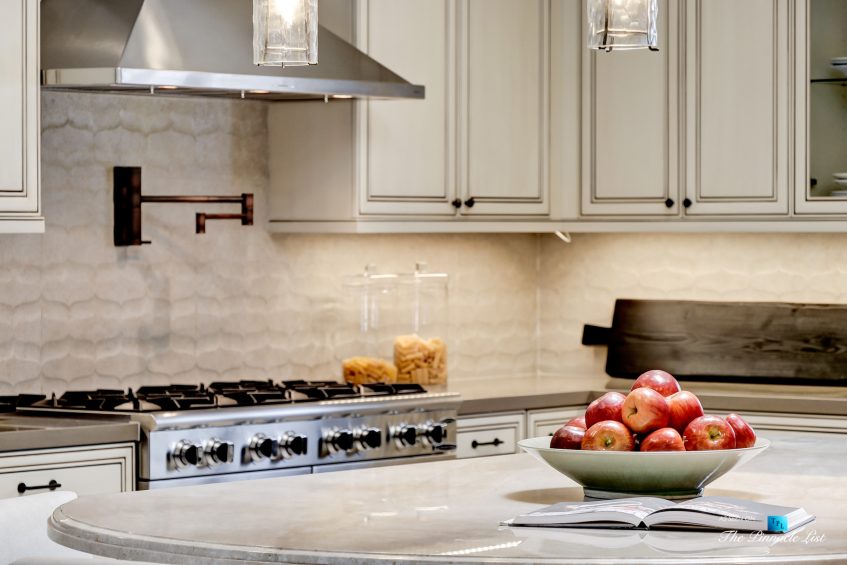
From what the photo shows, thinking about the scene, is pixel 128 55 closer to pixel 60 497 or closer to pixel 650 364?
pixel 60 497

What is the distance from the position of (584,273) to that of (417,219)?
1.02m

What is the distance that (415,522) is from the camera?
2131 mm

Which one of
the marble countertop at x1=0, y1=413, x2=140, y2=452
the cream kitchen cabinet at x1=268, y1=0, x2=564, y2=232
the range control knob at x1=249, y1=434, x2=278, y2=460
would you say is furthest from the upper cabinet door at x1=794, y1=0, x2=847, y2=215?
the marble countertop at x1=0, y1=413, x2=140, y2=452

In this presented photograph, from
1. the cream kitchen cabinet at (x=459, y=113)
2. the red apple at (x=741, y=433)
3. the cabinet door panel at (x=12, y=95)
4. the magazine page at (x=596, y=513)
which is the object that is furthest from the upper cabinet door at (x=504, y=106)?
the magazine page at (x=596, y=513)

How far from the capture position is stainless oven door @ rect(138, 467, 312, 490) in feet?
12.4

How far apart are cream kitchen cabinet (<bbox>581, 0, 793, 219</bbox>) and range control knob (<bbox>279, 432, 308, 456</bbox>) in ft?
5.05

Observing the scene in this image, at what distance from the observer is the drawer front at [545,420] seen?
15.3 feet

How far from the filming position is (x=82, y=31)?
3977 mm

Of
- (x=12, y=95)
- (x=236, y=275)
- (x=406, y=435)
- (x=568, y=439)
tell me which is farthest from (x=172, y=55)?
(x=568, y=439)

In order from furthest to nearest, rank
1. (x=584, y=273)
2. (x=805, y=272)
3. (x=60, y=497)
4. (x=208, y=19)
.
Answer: (x=584, y=273)
(x=805, y=272)
(x=208, y=19)
(x=60, y=497)

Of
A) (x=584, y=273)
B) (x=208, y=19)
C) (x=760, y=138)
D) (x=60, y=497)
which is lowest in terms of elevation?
(x=60, y=497)

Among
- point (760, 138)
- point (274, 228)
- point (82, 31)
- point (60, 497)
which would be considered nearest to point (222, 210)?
point (274, 228)

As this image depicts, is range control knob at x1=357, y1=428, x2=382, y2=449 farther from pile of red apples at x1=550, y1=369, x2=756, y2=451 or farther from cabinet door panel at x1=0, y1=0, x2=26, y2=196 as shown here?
pile of red apples at x1=550, y1=369, x2=756, y2=451

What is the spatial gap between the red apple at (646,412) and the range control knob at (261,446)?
181 cm
